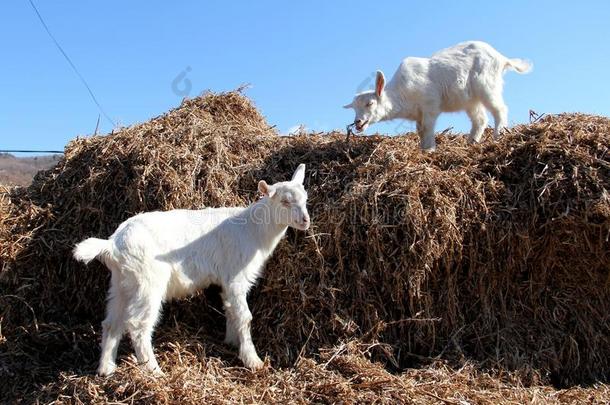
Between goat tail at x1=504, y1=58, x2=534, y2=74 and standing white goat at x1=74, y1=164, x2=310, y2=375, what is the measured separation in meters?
3.74

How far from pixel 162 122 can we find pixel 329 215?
251cm

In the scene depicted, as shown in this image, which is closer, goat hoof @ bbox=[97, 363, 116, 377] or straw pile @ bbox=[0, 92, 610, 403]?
goat hoof @ bbox=[97, 363, 116, 377]

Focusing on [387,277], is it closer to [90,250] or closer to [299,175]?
[299,175]

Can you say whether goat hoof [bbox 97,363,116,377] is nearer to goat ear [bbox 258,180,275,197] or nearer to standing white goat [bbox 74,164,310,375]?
standing white goat [bbox 74,164,310,375]

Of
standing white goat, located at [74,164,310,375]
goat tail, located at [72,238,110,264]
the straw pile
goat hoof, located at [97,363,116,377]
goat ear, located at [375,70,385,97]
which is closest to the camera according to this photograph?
goat tail, located at [72,238,110,264]

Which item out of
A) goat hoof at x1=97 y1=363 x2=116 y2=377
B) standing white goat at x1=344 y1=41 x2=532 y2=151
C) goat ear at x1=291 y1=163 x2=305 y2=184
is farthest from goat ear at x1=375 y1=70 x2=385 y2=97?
goat hoof at x1=97 y1=363 x2=116 y2=377

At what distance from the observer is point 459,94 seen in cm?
721

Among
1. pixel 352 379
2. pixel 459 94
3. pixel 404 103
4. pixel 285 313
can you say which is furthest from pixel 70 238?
pixel 459 94

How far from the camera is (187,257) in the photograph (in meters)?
5.01

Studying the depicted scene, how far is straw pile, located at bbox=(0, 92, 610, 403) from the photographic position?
16.5ft

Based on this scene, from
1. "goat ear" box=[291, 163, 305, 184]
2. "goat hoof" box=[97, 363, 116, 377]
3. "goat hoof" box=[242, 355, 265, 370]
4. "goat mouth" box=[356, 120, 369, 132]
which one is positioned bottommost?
"goat hoof" box=[97, 363, 116, 377]

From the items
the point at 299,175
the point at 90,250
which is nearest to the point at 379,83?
the point at 299,175

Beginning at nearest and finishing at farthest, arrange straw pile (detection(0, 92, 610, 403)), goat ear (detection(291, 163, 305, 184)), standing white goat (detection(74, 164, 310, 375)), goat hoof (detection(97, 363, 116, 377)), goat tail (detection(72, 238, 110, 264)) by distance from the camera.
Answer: goat tail (detection(72, 238, 110, 264)) < goat hoof (detection(97, 363, 116, 377)) < standing white goat (detection(74, 164, 310, 375)) < straw pile (detection(0, 92, 610, 403)) < goat ear (detection(291, 163, 305, 184))

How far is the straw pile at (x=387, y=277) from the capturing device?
5027 millimetres
